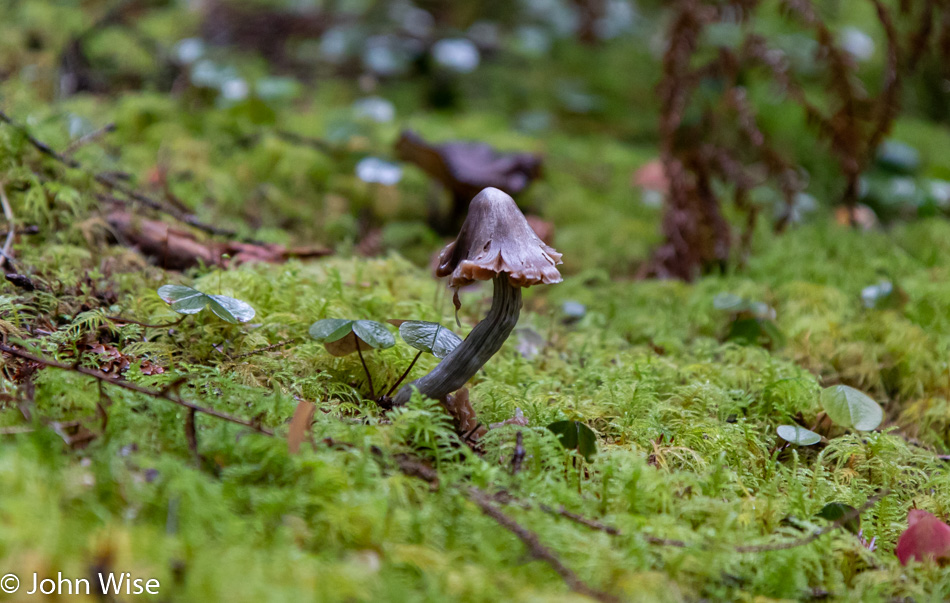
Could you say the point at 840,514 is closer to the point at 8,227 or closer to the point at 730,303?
the point at 730,303

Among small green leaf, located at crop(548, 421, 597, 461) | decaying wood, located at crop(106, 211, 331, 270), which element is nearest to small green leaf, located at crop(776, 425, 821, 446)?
small green leaf, located at crop(548, 421, 597, 461)

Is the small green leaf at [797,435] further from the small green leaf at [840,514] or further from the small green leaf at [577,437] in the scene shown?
the small green leaf at [577,437]

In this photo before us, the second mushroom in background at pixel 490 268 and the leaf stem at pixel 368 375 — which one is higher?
the second mushroom in background at pixel 490 268

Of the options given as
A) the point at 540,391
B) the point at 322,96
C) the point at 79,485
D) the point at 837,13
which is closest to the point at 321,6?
the point at 322,96

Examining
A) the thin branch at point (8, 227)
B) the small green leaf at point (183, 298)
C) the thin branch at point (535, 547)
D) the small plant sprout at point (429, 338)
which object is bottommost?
the thin branch at point (8, 227)

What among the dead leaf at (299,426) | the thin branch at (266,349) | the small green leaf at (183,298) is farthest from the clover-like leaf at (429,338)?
the small green leaf at (183,298)

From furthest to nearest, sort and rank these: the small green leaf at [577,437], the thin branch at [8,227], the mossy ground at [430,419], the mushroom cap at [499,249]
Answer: the thin branch at [8,227] → the small green leaf at [577,437] → the mushroom cap at [499,249] → the mossy ground at [430,419]

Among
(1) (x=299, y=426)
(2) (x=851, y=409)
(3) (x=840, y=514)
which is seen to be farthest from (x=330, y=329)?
(2) (x=851, y=409)
